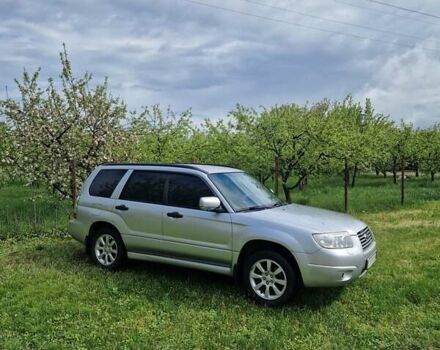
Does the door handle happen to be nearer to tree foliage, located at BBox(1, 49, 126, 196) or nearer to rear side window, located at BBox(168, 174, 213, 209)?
rear side window, located at BBox(168, 174, 213, 209)

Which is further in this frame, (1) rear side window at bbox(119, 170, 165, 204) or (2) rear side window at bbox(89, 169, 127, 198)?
(2) rear side window at bbox(89, 169, 127, 198)

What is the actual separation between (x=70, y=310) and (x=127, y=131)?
811cm

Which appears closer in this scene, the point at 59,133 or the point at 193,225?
the point at 193,225

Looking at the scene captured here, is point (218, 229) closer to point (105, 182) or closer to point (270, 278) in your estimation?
point (270, 278)

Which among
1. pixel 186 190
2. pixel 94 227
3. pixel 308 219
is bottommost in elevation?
pixel 94 227

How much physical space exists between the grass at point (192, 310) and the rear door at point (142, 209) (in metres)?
0.51

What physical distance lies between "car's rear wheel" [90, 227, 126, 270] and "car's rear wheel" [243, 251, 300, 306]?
2145 millimetres

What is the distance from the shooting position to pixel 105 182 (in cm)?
727

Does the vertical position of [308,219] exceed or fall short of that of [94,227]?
it exceeds it

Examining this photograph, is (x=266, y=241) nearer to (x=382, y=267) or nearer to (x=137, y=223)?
(x=137, y=223)

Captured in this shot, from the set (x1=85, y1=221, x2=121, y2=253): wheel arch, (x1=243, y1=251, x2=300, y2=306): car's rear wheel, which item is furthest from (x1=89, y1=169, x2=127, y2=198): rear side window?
(x1=243, y1=251, x2=300, y2=306): car's rear wheel

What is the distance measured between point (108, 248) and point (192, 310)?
87.7 inches

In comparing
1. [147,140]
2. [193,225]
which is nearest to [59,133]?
[147,140]

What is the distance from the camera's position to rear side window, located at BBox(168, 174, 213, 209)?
20.2 ft
